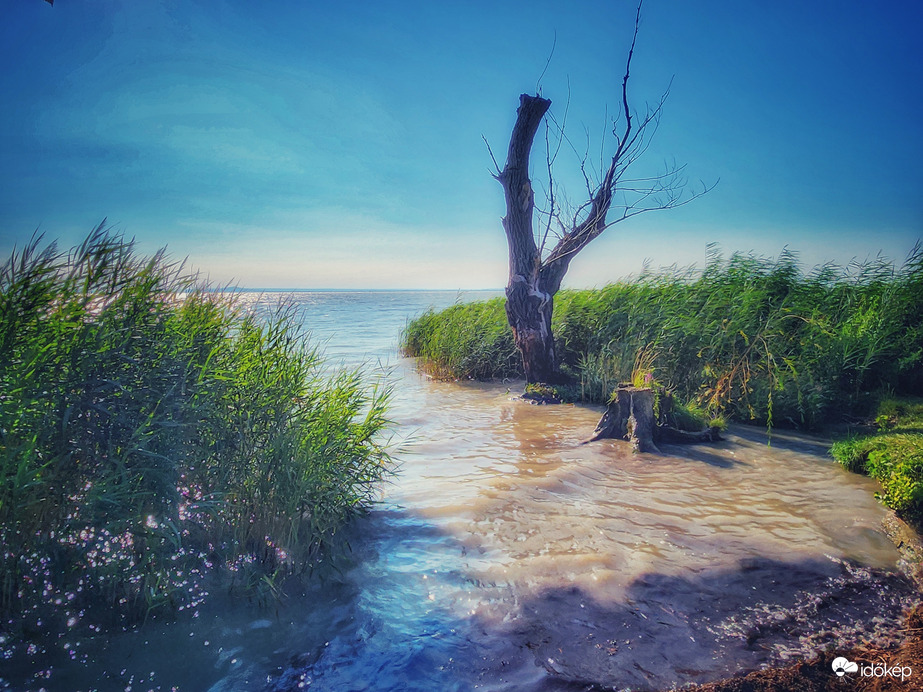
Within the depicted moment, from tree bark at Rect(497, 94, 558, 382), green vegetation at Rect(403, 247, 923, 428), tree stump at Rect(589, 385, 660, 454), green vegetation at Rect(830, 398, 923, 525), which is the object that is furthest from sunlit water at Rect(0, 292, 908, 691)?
tree bark at Rect(497, 94, 558, 382)

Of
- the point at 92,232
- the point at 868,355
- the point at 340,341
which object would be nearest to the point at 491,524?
the point at 92,232

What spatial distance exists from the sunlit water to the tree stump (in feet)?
3.34

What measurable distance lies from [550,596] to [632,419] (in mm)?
4177

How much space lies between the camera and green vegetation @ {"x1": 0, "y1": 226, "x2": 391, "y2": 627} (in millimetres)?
2865

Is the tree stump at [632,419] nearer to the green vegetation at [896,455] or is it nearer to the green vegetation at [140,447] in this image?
the green vegetation at [896,455]

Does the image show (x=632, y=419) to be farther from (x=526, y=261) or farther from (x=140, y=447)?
(x=140, y=447)

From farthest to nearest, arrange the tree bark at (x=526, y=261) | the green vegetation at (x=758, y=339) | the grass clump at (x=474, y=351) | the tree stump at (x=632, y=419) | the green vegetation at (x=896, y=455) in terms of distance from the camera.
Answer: the grass clump at (x=474, y=351) → the tree bark at (x=526, y=261) → the green vegetation at (x=758, y=339) → the tree stump at (x=632, y=419) → the green vegetation at (x=896, y=455)

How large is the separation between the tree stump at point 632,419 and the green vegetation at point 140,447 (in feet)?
14.5

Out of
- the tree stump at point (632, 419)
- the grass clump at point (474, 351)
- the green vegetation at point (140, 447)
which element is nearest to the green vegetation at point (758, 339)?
the tree stump at point (632, 419)

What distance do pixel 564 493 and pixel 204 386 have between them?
3566mm

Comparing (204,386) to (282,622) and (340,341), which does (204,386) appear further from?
(340,341)

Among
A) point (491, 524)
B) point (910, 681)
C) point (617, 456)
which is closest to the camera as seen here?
point (910, 681)

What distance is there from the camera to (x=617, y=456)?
21.7ft

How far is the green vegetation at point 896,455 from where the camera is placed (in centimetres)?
454
